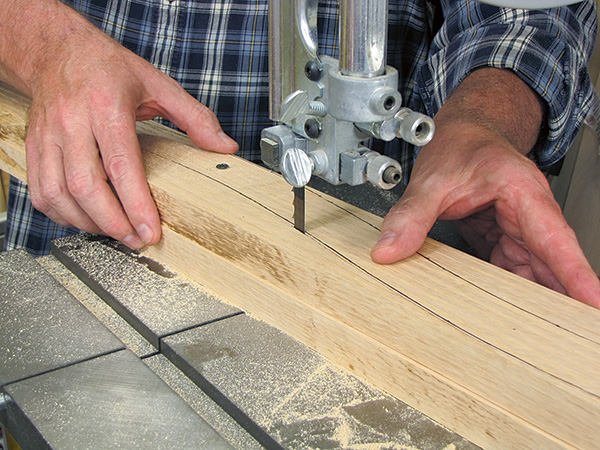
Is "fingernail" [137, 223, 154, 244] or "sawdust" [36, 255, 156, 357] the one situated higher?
"fingernail" [137, 223, 154, 244]

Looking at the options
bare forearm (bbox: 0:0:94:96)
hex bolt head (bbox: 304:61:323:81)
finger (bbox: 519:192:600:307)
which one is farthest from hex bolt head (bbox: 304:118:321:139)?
bare forearm (bbox: 0:0:94:96)

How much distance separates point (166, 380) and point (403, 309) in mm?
393

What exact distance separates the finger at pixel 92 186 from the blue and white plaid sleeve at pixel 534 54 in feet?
A: 3.06

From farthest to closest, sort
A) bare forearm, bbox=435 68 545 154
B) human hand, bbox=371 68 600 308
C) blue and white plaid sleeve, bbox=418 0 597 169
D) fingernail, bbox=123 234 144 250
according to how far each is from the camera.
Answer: blue and white plaid sleeve, bbox=418 0 597 169
bare forearm, bbox=435 68 545 154
fingernail, bbox=123 234 144 250
human hand, bbox=371 68 600 308

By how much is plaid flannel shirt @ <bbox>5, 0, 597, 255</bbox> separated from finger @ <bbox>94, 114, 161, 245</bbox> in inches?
24.3

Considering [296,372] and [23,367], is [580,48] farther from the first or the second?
[23,367]

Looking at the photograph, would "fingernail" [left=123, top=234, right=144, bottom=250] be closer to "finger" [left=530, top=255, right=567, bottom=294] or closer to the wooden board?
the wooden board

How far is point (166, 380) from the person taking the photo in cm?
98

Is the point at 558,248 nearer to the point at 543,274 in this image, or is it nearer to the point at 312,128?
the point at 543,274

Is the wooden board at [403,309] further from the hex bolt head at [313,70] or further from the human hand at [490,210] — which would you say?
the hex bolt head at [313,70]

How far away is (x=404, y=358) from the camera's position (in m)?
0.92

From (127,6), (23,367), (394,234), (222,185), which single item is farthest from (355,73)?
(127,6)

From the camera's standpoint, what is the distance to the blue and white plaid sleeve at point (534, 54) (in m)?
1.52

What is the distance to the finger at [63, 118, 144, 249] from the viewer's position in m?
1.28
